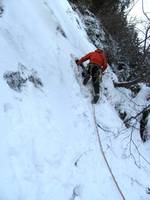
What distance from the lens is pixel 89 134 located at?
8805 mm

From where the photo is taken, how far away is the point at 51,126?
7711 mm

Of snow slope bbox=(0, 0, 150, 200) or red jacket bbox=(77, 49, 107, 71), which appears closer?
snow slope bbox=(0, 0, 150, 200)

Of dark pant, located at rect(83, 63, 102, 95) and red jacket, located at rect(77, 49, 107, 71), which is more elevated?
red jacket, located at rect(77, 49, 107, 71)

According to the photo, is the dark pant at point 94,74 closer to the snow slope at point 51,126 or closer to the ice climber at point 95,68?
the ice climber at point 95,68

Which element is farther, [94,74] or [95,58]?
[94,74]

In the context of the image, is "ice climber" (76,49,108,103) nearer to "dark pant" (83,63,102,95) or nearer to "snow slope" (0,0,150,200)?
"dark pant" (83,63,102,95)

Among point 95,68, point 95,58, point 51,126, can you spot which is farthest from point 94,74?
point 51,126

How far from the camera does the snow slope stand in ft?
20.9

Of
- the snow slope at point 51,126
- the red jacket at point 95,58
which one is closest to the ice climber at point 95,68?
the red jacket at point 95,58

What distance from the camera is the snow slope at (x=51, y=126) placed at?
638 cm

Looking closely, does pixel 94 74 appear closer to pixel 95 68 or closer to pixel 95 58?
pixel 95 68

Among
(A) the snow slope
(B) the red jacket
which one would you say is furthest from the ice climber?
(A) the snow slope

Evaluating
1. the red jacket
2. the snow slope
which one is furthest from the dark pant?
the snow slope

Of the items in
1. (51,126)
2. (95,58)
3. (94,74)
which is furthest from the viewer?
(94,74)
